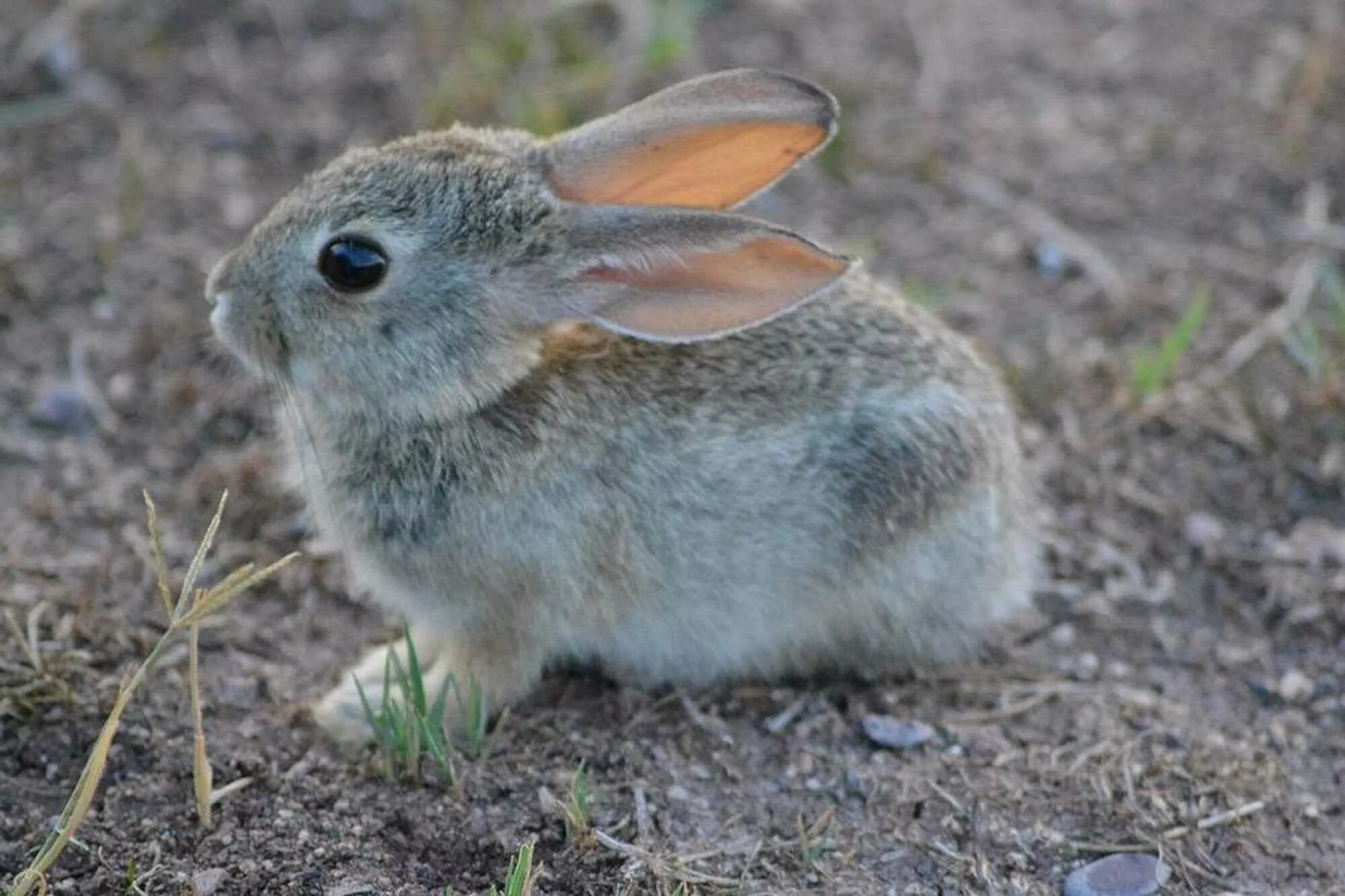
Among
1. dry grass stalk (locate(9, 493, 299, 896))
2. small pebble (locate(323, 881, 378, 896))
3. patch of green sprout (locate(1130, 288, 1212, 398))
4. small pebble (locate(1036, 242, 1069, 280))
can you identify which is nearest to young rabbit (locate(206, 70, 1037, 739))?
small pebble (locate(323, 881, 378, 896))

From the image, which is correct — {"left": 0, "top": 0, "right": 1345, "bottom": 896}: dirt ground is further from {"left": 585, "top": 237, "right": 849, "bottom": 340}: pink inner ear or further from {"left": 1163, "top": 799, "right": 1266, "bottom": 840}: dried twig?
{"left": 585, "top": 237, "right": 849, "bottom": 340}: pink inner ear

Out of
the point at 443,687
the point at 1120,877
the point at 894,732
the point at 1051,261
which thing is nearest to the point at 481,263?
the point at 443,687

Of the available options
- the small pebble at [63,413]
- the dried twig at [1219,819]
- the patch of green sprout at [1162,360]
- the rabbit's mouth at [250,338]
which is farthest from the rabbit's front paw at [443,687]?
the patch of green sprout at [1162,360]

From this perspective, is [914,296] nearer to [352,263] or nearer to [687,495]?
[687,495]

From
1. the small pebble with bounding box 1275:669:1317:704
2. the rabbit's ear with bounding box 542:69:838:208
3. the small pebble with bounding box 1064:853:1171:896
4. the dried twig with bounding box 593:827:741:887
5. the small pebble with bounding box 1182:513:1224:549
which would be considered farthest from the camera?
the small pebble with bounding box 1182:513:1224:549

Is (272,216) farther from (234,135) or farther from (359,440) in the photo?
(234,135)

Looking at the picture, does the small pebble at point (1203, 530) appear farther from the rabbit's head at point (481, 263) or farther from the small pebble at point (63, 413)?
the small pebble at point (63, 413)
